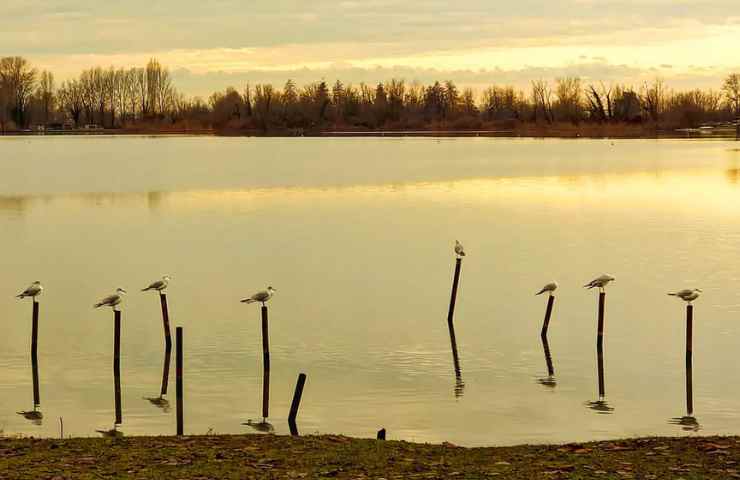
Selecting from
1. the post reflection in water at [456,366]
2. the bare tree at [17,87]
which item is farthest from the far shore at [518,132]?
the post reflection in water at [456,366]

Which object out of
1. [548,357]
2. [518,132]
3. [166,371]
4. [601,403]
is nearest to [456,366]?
[548,357]

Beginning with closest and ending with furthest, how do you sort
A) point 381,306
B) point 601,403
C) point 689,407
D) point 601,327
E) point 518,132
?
point 689,407, point 601,403, point 601,327, point 381,306, point 518,132

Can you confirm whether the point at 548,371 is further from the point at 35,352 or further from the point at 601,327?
the point at 35,352

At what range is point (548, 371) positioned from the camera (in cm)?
2206

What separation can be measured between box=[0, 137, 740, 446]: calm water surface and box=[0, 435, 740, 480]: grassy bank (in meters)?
2.66

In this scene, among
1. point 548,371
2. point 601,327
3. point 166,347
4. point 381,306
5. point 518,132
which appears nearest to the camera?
point 548,371

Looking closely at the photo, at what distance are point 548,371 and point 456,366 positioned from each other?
5.66ft

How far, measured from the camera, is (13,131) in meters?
196

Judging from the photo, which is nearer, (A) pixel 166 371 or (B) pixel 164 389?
(B) pixel 164 389

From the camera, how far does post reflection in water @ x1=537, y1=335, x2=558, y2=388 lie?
21.1 m

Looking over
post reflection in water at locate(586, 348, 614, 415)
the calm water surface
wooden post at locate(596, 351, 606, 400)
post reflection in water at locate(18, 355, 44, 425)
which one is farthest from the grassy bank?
wooden post at locate(596, 351, 606, 400)

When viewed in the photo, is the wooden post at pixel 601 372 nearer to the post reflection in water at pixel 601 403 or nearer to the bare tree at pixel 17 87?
the post reflection in water at pixel 601 403

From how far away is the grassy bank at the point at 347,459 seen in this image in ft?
42.4

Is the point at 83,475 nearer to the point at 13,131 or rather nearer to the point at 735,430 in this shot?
the point at 735,430
